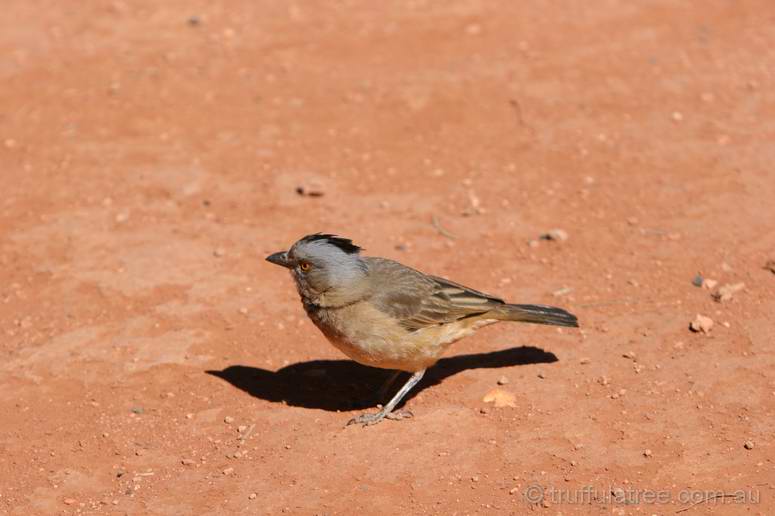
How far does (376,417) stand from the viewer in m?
6.98

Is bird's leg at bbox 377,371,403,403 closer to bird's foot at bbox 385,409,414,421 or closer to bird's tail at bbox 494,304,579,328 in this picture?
bird's foot at bbox 385,409,414,421

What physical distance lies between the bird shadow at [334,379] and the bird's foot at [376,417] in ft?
1.05

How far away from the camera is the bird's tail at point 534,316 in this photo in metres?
7.33

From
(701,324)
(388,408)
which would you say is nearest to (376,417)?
(388,408)

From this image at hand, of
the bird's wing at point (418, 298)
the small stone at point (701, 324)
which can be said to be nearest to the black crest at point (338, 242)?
the bird's wing at point (418, 298)

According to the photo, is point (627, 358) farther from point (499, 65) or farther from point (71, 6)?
point (71, 6)

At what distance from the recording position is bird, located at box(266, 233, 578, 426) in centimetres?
699

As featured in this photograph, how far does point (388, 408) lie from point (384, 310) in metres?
0.70

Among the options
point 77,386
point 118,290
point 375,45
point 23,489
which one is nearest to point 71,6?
point 375,45

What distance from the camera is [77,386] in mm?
7387

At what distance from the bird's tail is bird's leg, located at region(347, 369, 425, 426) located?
0.74 meters

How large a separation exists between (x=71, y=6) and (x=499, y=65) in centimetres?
623

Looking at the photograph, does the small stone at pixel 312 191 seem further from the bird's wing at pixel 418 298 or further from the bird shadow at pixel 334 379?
the bird's wing at pixel 418 298

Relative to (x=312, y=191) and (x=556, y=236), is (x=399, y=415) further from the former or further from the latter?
(x=312, y=191)
